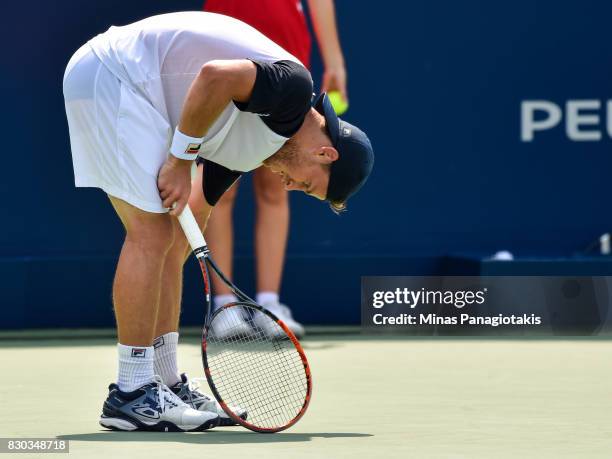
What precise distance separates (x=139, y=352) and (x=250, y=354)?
1.38 ft

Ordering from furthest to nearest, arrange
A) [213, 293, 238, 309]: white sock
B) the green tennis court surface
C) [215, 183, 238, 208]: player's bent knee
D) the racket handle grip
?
[215, 183, 238, 208]: player's bent knee < [213, 293, 238, 309]: white sock < the racket handle grip < the green tennis court surface

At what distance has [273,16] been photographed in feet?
23.8

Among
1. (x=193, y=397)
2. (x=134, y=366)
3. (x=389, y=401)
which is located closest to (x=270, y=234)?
(x=389, y=401)

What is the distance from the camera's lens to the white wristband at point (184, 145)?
4.36 meters

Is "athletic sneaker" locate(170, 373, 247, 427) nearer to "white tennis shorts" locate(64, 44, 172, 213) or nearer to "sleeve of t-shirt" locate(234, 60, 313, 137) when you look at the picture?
"white tennis shorts" locate(64, 44, 172, 213)

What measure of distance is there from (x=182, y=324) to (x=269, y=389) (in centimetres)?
319

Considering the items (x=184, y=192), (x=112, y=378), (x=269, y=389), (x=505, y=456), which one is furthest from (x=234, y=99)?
(x=112, y=378)

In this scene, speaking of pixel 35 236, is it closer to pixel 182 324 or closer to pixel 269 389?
pixel 182 324

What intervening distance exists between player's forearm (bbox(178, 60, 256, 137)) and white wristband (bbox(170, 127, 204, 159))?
0.05 meters

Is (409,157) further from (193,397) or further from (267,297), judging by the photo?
(193,397)

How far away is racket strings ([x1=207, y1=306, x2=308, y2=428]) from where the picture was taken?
177 inches

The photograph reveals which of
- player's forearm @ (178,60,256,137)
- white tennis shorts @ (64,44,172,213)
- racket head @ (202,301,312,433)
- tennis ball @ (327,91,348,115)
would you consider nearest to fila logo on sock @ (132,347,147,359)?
racket head @ (202,301,312,433)

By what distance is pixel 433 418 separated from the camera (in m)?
4.64

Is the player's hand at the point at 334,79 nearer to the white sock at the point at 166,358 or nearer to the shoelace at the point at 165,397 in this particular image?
the white sock at the point at 166,358
